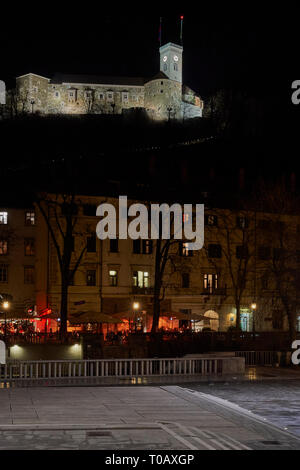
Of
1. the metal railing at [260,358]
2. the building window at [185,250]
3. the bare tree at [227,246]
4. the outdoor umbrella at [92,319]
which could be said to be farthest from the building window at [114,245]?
the metal railing at [260,358]

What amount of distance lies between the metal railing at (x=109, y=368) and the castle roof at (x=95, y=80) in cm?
14565

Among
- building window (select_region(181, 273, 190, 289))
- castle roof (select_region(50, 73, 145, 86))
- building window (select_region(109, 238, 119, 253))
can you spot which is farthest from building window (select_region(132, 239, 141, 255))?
castle roof (select_region(50, 73, 145, 86))

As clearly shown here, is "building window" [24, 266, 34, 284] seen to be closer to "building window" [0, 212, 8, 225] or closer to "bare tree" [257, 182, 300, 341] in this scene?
"building window" [0, 212, 8, 225]

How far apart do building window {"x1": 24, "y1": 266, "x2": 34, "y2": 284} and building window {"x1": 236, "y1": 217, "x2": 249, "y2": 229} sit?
1907 centimetres

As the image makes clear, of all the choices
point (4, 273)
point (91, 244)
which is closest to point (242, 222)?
point (91, 244)

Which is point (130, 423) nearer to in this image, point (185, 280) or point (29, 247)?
point (185, 280)

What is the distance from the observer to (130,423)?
15.7 m

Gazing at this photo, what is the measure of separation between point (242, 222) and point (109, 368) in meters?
33.4

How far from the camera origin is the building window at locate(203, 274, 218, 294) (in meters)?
59.0

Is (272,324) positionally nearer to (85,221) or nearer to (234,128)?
(85,221)

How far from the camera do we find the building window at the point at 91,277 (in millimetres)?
54531

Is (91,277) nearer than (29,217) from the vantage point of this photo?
Yes

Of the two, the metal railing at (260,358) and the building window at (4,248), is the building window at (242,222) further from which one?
the metal railing at (260,358)
